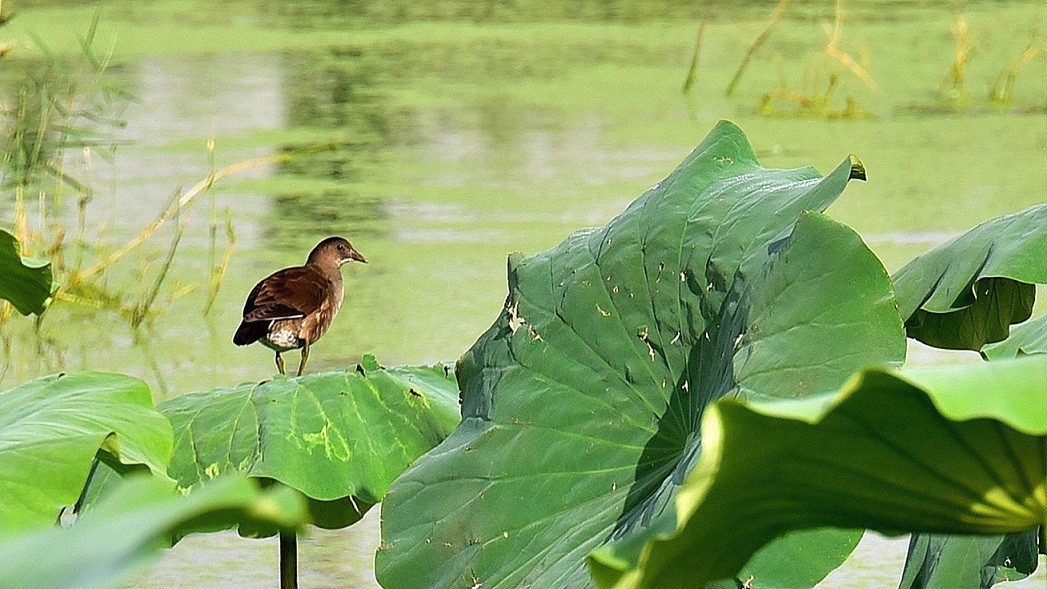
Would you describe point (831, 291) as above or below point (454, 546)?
above

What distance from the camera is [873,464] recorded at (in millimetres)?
511

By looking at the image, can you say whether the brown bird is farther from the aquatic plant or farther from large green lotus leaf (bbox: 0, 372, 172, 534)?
large green lotus leaf (bbox: 0, 372, 172, 534)

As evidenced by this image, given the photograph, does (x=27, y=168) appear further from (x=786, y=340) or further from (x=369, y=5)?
(x=369, y=5)

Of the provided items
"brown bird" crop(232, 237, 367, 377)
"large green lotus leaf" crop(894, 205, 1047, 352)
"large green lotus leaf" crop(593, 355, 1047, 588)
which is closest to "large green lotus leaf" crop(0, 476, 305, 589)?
"large green lotus leaf" crop(593, 355, 1047, 588)

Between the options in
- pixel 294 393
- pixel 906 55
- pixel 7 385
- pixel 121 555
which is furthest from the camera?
pixel 906 55

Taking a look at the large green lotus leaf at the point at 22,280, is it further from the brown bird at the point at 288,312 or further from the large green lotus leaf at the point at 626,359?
the brown bird at the point at 288,312

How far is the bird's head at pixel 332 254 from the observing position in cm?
279

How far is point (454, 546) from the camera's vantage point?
119 centimetres

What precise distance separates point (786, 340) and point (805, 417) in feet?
1.86

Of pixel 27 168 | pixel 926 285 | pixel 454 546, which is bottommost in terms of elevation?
pixel 27 168

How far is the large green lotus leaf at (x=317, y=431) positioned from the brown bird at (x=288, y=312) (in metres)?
0.85

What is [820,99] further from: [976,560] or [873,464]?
[873,464]

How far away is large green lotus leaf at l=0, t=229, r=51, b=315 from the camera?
1.10 m

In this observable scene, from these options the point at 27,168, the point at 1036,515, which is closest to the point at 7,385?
the point at 27,168
